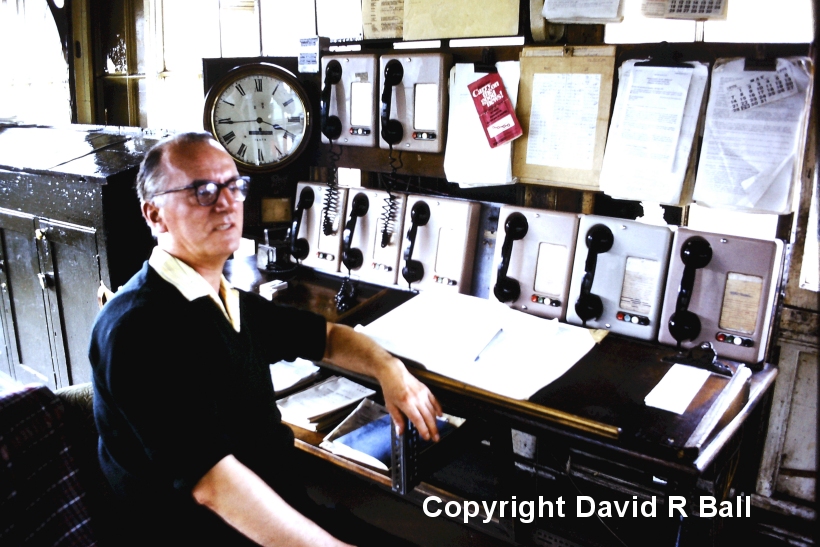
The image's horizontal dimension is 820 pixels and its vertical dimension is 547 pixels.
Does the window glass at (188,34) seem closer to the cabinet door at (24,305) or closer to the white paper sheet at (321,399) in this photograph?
the cabinet door at (24,305)

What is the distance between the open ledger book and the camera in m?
1.54

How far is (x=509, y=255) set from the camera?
6.48 ft

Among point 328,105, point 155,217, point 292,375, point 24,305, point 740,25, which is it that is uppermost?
point 740,25

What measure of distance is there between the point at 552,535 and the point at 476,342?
0.68 metres

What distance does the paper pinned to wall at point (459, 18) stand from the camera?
1947 mm

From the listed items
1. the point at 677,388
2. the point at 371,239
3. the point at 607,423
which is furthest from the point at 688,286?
the point at 371,239

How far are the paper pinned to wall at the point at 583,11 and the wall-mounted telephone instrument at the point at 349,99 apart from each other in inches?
24.8

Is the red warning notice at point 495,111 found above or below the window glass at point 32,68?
below

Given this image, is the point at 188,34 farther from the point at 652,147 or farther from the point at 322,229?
the point at 652,147

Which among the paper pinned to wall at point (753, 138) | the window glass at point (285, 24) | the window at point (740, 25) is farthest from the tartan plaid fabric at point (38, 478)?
the window glass at point (285, 24)

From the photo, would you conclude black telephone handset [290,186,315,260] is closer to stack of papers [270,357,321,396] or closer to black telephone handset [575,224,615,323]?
stack of papers [270,357,321,396]

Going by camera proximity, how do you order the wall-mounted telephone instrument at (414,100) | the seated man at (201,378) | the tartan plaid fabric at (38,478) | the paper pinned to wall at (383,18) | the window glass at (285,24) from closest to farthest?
the seated man at (201,378), the tartan plaid fabric at (38,478), the wall-mounted telephone instrument at (414,100), the paper pinned to wall at (383,18), the window glass at (285,24)

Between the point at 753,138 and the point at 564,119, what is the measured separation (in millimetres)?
513

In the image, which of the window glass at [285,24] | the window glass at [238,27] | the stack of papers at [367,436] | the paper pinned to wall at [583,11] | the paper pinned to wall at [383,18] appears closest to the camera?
the stack of papers at [367,436]
